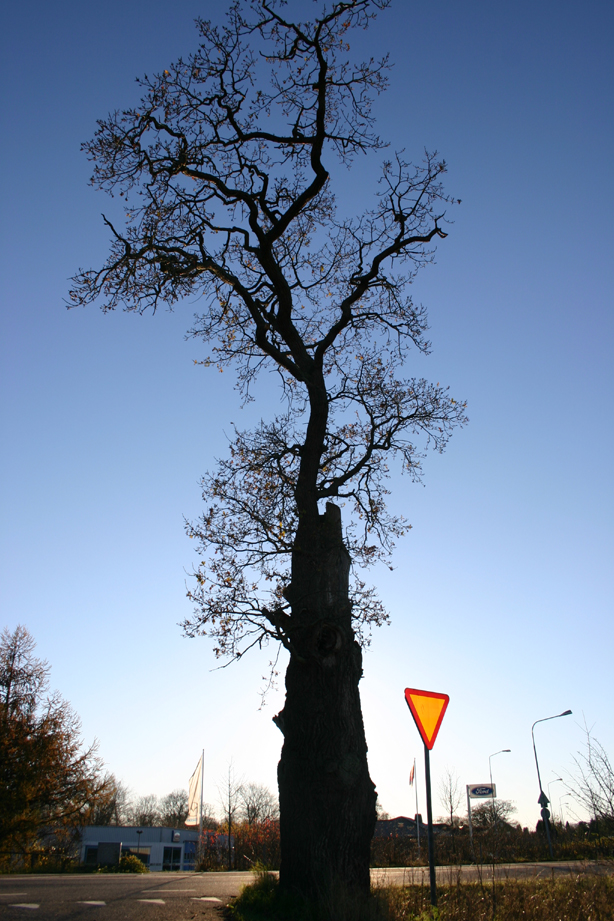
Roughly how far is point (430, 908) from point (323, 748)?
2.12 m

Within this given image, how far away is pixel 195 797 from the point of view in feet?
117

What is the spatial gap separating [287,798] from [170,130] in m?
11.3

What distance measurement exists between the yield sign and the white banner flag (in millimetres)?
31403

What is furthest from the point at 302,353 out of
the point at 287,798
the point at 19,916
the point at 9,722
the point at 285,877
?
the point at 9,722

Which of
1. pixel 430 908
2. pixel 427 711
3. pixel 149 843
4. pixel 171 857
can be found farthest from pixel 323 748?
pixel 149 843

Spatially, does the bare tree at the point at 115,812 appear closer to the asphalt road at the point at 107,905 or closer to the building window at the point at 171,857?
the building window at the point at 171,857

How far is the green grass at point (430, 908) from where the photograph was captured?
249 inches

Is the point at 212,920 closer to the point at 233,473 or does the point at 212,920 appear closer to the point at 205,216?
the point at 233,473

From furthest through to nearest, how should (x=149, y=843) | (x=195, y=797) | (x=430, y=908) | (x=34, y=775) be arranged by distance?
(x=149, y=843)
(x=195, y=797)
(x=34, y=775)
(x=430, y=908)

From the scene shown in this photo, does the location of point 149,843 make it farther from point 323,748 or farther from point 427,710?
point 427,710

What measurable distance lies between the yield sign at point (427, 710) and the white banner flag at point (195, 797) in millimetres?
31403

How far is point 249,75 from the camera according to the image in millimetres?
10938

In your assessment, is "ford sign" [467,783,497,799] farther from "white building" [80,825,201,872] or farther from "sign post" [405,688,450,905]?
"sign post" [405,688,450,905]

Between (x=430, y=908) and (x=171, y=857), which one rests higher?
(x=430, y=908)
